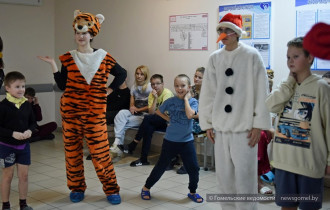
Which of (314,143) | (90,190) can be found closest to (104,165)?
(90,190)

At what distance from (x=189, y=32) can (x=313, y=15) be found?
1768 mm

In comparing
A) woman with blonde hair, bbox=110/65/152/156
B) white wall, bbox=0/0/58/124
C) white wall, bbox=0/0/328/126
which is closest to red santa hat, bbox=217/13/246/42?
white wall, bbox=0/0/328/126

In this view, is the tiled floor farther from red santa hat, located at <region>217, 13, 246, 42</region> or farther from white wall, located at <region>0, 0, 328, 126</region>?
red santa hat, located at <region>217, 13, 246, 42</region>

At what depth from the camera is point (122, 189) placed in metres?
4.28

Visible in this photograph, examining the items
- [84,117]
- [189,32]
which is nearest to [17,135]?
[84,117]

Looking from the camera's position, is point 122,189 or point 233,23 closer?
point 233,23

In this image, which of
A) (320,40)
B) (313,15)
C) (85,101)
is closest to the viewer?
(320,40)

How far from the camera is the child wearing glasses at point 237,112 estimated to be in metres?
2.73

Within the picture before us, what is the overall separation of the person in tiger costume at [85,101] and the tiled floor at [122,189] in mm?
160

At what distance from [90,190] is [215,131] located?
180cm

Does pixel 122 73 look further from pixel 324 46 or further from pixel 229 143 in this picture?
pixel 324 46

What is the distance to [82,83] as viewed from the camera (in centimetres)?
364

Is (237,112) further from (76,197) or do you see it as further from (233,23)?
(76,197)

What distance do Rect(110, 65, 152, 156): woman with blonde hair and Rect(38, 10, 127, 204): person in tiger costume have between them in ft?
5.96
